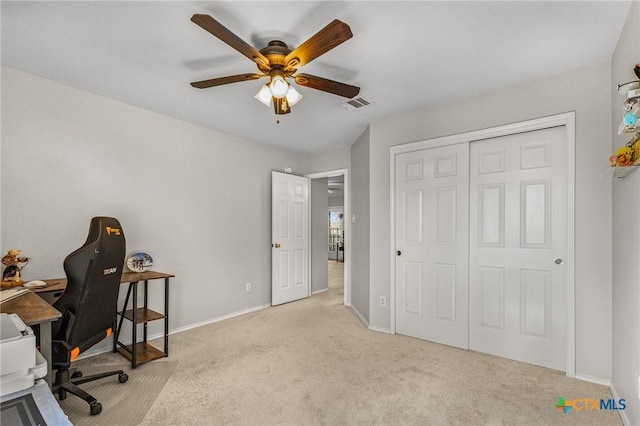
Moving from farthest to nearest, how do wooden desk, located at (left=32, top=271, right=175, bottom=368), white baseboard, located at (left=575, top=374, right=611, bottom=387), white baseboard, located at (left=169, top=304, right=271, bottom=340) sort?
1. white baseboard, located at (left=169, top=304, right=271, bottom=340)
2. wooden desk, located at (left=32, top=271, right=175, bottom=368)
3. white baseboard, located at (left=575, top=374, right=611, bottom=387)

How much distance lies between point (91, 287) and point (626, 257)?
3365 millimetres

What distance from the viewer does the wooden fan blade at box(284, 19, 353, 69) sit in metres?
1.50

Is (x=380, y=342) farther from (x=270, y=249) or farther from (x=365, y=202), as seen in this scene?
(x=270, y=249)

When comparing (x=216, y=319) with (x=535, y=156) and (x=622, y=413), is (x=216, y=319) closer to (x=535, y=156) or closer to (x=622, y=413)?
(x=622, y=413)

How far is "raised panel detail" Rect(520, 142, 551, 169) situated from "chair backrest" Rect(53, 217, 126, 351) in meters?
3.36

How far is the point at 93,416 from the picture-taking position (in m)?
1.97

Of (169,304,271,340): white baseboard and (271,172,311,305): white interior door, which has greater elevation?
(271,172,311,305): white interior door

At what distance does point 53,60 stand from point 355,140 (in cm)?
329

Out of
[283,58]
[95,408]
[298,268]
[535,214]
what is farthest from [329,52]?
[298,268]

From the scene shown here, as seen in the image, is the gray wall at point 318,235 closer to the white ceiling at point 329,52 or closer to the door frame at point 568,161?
the white ceiling at point 329,52

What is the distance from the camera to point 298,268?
4.96m

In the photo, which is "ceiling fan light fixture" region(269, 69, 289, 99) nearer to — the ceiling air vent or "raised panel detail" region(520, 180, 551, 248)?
the ceiling air vent

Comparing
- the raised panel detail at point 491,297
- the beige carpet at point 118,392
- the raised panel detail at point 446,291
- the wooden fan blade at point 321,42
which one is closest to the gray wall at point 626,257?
the raised panel detail at point 491,297

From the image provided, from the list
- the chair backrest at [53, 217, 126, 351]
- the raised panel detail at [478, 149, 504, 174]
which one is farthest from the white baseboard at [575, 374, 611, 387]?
the chair backrest at [53, 217, 126, 351]
